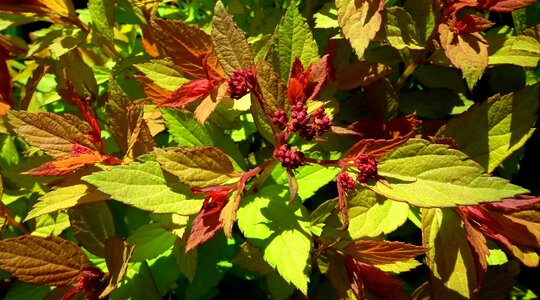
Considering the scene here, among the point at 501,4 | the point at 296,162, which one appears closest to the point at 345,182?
the point at 296,162

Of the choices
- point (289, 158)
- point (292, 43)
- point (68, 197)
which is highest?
point (292, 43)

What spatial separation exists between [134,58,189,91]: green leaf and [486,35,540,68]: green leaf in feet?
1.90

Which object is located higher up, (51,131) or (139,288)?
(51,131)

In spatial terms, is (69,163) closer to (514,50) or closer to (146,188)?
(146,188)

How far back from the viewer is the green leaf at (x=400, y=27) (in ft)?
2.97

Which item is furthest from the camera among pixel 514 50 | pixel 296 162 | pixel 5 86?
pixel 5 86

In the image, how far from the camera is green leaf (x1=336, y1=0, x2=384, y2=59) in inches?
32.6

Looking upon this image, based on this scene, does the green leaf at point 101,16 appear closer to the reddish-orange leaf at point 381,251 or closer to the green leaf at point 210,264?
the green leaf at point 210,264

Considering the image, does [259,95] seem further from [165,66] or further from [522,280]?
[522,280]

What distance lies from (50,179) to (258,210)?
50cm

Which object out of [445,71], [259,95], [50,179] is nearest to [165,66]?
[259,95]

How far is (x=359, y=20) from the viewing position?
2.79ft

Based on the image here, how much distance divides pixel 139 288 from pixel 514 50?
0.83m

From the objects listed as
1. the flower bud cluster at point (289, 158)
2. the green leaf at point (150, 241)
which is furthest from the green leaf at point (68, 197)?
the flower bud cluster at point (289, 158)
